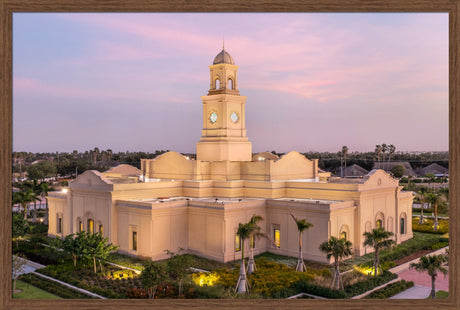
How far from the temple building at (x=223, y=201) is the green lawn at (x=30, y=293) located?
231 inches

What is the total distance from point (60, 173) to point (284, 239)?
180 ft

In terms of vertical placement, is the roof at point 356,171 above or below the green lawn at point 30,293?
above

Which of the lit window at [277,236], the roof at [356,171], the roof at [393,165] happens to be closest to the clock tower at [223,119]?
the lit window at [277,236]

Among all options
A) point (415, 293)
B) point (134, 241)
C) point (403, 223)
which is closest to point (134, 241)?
point (134, 241)

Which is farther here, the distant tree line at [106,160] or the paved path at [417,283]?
the distant tree line at [106,160]

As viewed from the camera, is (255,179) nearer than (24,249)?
No

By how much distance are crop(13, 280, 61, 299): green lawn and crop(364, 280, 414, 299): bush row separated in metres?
13.2

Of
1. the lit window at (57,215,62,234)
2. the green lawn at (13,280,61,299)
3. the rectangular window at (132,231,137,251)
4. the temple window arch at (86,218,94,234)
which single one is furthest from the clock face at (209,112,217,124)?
the green lawn at (13,280,61,299)

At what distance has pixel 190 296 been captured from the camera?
57.0ft

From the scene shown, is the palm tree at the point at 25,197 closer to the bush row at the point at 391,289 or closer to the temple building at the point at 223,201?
the temple building at the point at 223,201

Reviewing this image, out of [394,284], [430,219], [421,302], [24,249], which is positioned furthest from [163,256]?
[430,219]
